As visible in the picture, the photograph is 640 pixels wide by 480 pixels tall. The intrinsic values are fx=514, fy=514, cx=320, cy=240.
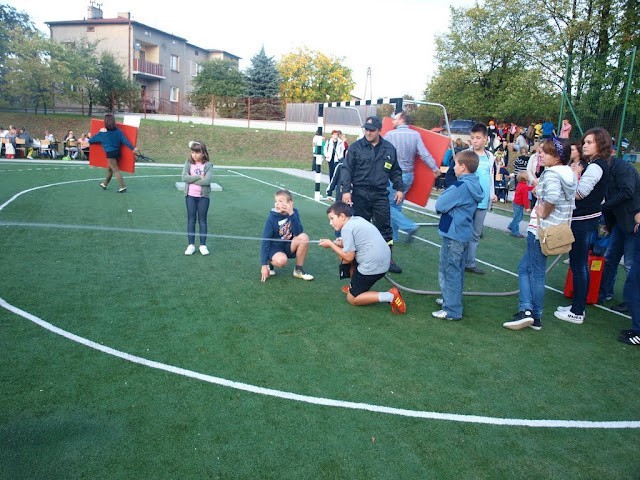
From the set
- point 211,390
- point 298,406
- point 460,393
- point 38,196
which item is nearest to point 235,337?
point 211,390

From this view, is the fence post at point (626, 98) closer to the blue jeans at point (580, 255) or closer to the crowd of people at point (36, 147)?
the blue jeans at point (580, 255)

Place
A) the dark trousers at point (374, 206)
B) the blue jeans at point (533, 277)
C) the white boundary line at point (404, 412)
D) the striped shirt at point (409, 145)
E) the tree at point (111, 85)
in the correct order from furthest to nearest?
the tree at point (111, 85)
the striped shirt at point (409, 145)
the dark trousers at point (374, 206)
the blue jeans at point (533, 277)
the white boundary line at point (404, 412)

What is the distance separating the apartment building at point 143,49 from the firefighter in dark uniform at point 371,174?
35845 mm

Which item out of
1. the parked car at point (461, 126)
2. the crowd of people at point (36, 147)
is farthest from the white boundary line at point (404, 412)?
the parked car at point (461, 126)

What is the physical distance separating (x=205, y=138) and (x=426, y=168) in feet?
81.9

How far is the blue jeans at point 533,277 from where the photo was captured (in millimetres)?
5457

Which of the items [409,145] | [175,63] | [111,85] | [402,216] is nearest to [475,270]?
[402,216]

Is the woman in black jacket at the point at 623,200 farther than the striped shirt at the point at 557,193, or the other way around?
the woman in black jacket at the point at 623,200

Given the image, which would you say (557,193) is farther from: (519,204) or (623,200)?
(519,204)

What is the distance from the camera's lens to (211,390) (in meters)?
3.95

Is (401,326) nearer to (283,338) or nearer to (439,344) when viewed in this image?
(439,344)

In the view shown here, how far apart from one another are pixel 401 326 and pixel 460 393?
55.3 inches

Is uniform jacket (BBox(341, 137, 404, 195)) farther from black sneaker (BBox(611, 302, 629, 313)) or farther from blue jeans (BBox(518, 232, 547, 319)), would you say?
black sneaker (BBox(611, 302, 629, 313))

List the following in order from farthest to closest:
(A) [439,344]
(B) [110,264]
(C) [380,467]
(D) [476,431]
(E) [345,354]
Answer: (B) [110,264], (A) [439,344], (E) [345,354], (D) [476,431], (C) [380,467]
